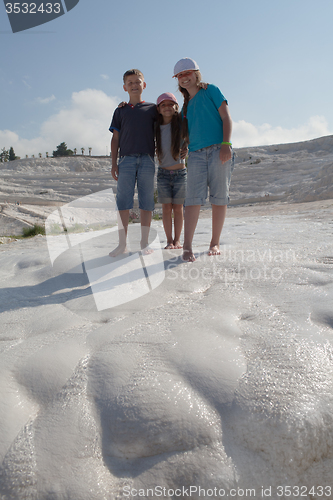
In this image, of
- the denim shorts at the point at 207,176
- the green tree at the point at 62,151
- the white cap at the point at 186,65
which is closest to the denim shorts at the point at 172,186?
the denim shorts at the point at 207,176

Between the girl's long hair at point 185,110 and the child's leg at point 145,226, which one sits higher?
the girl's long hair at point 185,110

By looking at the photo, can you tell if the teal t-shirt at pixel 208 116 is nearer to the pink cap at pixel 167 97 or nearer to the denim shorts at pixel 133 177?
the pink cap at pixel 167 97

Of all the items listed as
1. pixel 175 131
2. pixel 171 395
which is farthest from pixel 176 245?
pixel 171 395

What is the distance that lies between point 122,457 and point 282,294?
89 centimetres

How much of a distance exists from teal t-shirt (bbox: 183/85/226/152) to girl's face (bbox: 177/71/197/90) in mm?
104

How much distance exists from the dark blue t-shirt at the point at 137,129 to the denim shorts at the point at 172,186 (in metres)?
0.25

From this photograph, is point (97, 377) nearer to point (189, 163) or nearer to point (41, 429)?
point (41, 429)

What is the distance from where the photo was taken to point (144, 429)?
2.26 feet

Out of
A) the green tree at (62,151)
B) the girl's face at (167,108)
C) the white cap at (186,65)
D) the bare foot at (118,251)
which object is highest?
the green tree at (62,151)

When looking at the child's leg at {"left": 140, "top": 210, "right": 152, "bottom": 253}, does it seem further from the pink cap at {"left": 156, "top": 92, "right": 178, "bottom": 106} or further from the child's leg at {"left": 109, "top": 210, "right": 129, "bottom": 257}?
the pink cap at {"left": 156, "top": 92, "right": 178, "bottom": 106}

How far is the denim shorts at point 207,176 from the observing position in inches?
A: 88.0

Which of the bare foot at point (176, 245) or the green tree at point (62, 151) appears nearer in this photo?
the bare foot at point (176, 245)

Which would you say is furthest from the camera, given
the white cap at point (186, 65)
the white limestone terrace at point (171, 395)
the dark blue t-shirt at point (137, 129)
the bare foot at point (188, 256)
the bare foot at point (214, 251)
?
the dark blue t-shirt at point (137, 129)

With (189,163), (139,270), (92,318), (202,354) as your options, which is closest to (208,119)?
(189,163)
